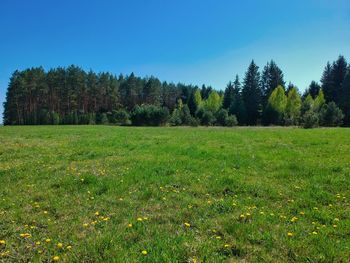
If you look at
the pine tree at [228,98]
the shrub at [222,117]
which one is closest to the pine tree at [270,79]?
the pine tree at [228,98]

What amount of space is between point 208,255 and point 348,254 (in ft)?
7.43

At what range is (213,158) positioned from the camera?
13039 mm

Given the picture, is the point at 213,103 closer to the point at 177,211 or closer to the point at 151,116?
the point at 151,116

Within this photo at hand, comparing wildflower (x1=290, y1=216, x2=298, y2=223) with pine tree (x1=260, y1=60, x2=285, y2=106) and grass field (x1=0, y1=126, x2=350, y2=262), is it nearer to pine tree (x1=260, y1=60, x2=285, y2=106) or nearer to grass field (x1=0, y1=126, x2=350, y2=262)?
grass field (x1=0, y1=126, x2=350, y2=262)

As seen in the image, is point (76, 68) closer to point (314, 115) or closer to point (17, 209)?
point (314, 115)

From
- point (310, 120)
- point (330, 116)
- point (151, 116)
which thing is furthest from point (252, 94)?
point (310, 120)

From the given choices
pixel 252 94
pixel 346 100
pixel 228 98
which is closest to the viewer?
pixel 346 100

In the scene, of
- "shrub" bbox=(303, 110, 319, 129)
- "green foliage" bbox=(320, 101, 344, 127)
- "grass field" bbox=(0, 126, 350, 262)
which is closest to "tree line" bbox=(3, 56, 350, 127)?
"green foliage" bbox=(320, 101, 344, 127)

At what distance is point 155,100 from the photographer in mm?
115250

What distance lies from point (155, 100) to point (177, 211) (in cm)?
10984

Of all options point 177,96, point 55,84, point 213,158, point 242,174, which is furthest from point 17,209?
point 177,96

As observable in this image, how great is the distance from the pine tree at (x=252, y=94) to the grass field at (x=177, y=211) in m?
68.5

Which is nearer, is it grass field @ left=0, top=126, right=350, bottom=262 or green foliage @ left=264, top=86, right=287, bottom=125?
grass field @ left=0, top=126, right=350, bottom=262

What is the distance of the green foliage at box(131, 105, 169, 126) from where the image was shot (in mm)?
71688
